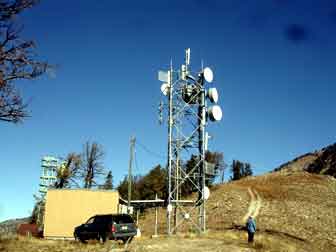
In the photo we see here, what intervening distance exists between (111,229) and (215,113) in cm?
1238

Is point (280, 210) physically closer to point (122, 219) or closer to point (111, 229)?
point (122, 219)

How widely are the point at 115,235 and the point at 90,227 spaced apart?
2.31 m

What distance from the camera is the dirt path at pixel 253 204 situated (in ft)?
166

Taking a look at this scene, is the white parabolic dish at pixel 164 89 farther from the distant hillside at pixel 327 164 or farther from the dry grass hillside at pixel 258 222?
the distant hillside at pixel 327 164

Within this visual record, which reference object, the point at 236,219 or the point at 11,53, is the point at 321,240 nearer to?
the point at 236,219

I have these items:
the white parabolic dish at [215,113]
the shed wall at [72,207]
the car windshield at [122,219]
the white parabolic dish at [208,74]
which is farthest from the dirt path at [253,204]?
the car windshield at [122,219]

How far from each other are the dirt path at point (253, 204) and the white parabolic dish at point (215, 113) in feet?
60.8

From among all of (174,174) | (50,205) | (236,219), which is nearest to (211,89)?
(174,174)

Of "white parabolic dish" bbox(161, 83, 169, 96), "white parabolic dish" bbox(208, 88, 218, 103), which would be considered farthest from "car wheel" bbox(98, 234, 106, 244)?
"white parabolic dish" bbox(208, 88, 218, 103)

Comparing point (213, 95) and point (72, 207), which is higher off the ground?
point (213, 95)

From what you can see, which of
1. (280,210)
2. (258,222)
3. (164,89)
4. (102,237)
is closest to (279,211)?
(280,210)

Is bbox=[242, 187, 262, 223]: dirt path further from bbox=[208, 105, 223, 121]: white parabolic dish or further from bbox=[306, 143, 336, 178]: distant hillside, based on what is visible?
bbox=[306, 143, 336, 178]: distant hillside

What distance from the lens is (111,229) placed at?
2383 cm

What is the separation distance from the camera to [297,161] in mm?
156875
